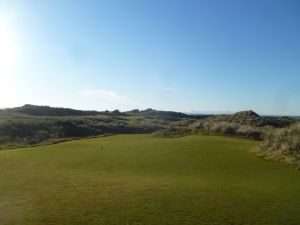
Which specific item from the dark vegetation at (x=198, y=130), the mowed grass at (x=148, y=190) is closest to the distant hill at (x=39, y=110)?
the dark vegetation at (x=198, y=130)

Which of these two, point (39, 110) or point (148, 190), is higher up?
point (39, 110)

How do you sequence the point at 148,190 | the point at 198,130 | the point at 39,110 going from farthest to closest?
the point at 39,110
the point at 198,130
the point at 148,190

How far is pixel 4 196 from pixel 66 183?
6.81 ft

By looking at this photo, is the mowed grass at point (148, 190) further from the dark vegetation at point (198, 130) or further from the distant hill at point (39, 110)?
the distant hill at point (39, 110)

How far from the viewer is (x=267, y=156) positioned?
15.9 meters

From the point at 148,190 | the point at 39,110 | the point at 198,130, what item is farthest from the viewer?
the point at 39,110

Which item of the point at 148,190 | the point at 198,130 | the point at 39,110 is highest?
the point at 39,110

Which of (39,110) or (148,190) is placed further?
(39,110)

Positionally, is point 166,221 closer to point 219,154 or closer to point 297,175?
point 297,175

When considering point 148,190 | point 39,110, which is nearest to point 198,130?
point 148,190

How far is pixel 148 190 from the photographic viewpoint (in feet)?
31.8

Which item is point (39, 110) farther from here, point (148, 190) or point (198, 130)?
point (148, 190)

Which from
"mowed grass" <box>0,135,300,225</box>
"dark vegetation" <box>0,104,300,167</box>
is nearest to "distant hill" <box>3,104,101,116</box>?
"dark vegetation" <box>0,104,300,167</box>

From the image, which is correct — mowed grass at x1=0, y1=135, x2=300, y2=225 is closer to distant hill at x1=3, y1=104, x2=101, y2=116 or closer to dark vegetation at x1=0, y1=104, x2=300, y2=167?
dark vegetation at x1=0, y1=104, x2=300, y2=167
